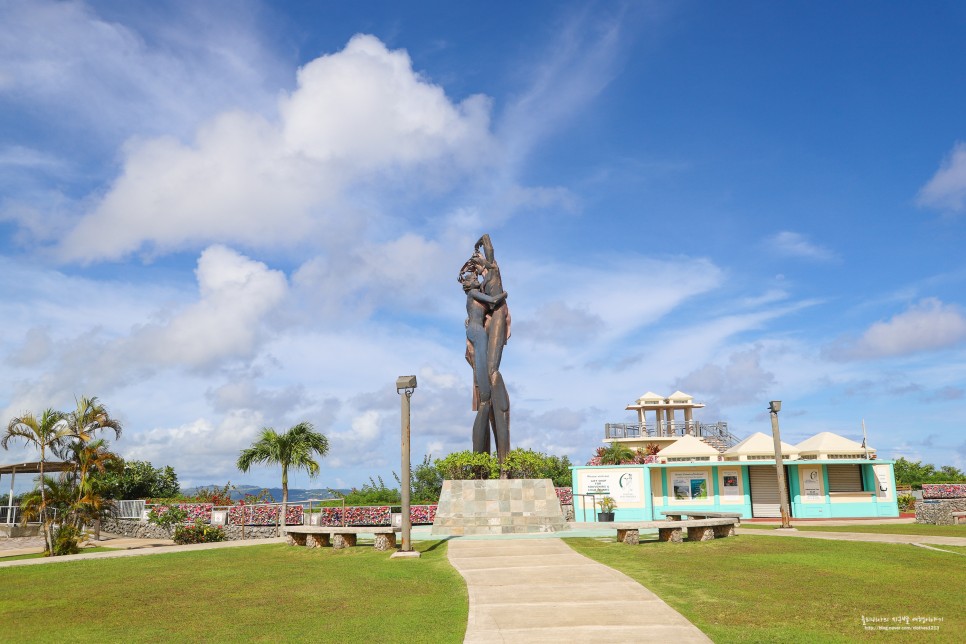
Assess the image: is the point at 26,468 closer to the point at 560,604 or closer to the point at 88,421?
the point at 88,421

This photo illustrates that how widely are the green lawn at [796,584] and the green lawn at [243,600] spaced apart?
277 cm

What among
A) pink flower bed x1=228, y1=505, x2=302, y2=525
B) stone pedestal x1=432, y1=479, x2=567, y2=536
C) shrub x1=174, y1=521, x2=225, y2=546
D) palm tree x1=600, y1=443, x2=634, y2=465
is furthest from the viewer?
palm tree x1=600, y1=443, x2=634, y2=465

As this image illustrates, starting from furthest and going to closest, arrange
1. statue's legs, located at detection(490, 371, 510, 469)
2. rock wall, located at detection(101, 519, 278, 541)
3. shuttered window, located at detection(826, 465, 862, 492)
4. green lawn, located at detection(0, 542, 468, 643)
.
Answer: shuttered window, located at detection(826, 465, 862, 492) → rock wall, located at detection(101, 519, 278, 541) → statue's legs, located at detection(490, 371, 510, 469) → green lawn, located at detection(0, 542, 468, 643)

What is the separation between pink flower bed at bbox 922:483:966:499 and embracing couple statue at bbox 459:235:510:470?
21.4 meters

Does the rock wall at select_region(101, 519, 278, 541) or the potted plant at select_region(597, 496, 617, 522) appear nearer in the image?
the potted plant at select_region(597, 496, 617, 522)

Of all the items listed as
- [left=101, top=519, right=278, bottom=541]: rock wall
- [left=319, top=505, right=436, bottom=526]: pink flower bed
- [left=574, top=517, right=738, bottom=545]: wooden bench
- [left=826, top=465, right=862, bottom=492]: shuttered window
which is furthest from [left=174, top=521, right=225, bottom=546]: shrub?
[left=826, top=465, right=862, bottom=492]: shuttered window

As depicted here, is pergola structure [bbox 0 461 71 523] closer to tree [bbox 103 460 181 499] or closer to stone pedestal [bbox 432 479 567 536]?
tree [bbox 103 460 181 499]

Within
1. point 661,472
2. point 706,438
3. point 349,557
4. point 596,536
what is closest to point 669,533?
point 596,536

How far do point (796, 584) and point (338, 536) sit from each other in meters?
8.85

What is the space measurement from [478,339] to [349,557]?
814 cm

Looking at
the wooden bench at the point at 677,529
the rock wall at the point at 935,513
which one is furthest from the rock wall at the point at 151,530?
the rock wall at the point at 935,513

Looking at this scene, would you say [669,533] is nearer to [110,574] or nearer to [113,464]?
[110,574]

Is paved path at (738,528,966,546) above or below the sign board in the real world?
below

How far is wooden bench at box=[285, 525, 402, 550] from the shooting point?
1440cm
